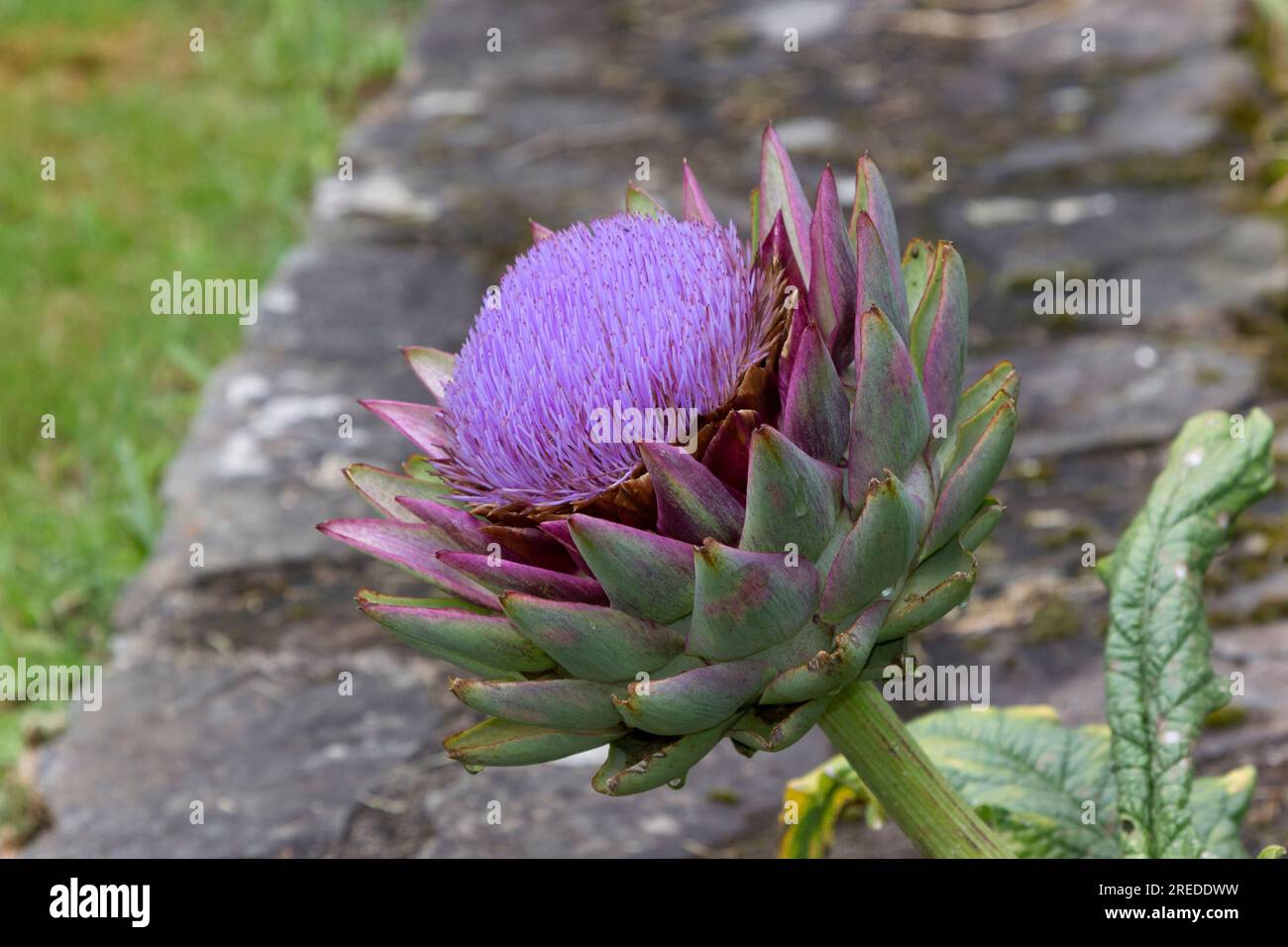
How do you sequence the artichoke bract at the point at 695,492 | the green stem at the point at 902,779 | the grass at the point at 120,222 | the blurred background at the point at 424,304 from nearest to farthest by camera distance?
the artichoke bract at the point at 695,492, the green stem at the point at 902,779, the blurred background at the point at 424,304, the grass at the point at 120,222

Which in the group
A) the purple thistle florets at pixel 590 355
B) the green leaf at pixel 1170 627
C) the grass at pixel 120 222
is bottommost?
the green leaf at pixel 1170 627

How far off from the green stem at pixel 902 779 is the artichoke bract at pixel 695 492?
69 millimetres

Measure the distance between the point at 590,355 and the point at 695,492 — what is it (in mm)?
141

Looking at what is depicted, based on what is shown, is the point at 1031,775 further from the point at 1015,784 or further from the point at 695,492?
the point at 695,492

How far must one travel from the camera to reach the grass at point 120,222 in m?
2.79

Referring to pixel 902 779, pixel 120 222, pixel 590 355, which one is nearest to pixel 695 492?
pixel 590 355

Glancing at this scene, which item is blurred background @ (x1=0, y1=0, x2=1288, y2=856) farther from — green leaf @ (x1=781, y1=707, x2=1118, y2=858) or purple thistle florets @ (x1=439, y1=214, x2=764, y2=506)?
purple thistle florets @ (x1=439, y1=214, x2=764, y2=506)

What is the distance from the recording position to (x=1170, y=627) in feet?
4.79

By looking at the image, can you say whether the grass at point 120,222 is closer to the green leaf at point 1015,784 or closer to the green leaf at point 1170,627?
the green leaf at point 1015,784

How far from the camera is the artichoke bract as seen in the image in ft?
3.69

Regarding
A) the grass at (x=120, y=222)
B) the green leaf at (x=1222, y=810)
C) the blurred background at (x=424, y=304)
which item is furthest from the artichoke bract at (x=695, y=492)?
the grass at (x=120, y=222)

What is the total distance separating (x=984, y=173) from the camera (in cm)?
343

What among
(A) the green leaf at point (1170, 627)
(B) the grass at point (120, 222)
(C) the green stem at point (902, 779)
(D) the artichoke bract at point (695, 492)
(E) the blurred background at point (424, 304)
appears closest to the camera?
(D) the artichoke bract at point (695, 492)

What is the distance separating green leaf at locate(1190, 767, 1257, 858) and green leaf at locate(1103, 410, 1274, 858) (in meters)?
0.02
